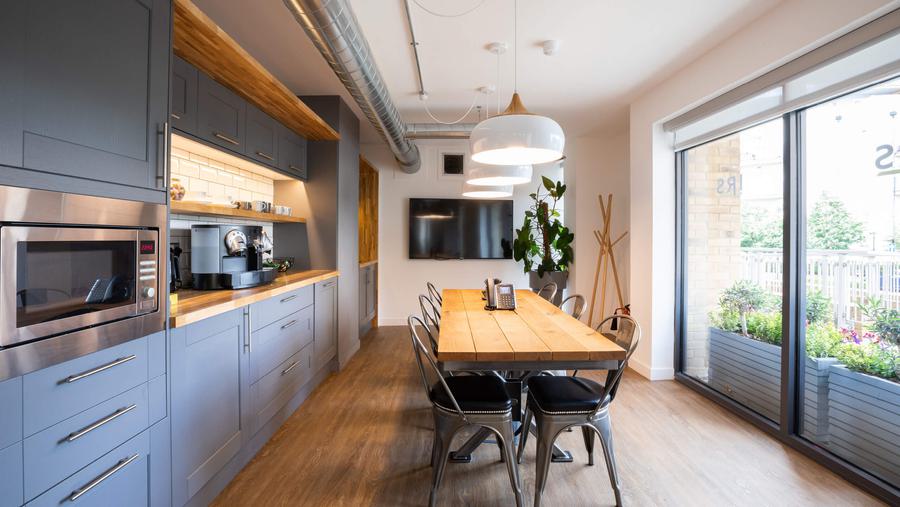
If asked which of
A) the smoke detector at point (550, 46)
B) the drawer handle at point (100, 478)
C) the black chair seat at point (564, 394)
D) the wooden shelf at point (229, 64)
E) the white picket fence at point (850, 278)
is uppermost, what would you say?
the smoke detector at point (550, 46)

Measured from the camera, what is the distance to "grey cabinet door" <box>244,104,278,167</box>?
3.00 meters

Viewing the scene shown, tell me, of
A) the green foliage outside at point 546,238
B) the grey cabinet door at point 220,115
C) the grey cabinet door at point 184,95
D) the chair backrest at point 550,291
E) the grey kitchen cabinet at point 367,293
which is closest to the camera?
the grey cabinet door at point 184,95

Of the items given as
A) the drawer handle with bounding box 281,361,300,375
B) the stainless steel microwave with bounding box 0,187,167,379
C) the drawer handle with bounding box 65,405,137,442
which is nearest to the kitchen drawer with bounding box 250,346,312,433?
the drawer handle with bounding box 281,361,300,375

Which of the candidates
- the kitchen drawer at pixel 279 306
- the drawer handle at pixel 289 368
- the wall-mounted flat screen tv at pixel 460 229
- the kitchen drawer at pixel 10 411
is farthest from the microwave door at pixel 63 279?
the wall-mounted flat screen tv at pixel 460 229

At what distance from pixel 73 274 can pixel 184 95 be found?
1.33m

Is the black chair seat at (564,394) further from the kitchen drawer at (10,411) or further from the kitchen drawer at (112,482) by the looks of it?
the kitchen drawer at (10,411)

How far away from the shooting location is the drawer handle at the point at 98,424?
1311 millimetres

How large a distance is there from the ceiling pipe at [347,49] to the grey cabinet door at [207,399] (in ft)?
5.05

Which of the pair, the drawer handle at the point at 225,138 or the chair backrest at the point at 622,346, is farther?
the drawer handle at the point at 225,138

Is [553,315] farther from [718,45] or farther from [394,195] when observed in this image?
[394,195]

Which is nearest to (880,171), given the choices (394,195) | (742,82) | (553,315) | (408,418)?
(742,82)

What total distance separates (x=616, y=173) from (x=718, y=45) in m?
2.75

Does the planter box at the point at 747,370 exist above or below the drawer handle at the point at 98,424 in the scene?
below

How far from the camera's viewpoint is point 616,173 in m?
5.77
